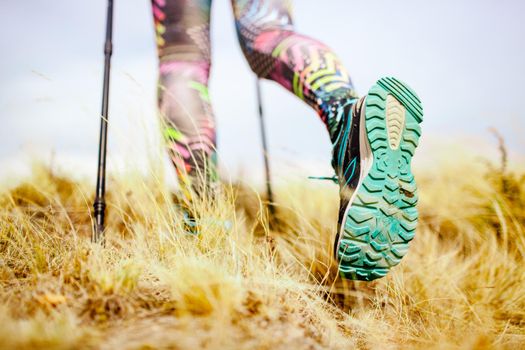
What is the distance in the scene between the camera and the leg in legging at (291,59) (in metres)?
1.17

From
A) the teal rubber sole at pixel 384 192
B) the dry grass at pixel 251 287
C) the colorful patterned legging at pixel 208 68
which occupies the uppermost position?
the colorful patterned legging at pixel 208 68

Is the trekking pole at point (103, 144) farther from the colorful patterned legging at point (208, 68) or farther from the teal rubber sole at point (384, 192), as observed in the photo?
the teal rubber sole at point (384, 192)

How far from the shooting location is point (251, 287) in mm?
835

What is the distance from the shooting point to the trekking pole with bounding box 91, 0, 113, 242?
1271mm

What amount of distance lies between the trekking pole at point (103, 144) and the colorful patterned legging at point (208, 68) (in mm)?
226

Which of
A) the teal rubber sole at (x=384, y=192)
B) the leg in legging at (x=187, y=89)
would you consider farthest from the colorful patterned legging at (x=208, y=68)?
the teal rubber sole at (x=384, y=192)

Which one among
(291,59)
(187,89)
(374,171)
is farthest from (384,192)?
(187,89)

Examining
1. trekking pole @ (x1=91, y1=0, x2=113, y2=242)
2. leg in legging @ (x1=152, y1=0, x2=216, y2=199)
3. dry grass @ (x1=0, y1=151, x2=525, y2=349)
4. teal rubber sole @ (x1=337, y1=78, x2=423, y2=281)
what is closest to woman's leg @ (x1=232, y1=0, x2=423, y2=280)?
teal rubber sole @ (x1=337, y1=78, x2=423, y2=281)

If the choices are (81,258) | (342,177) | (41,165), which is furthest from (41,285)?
(41,165)

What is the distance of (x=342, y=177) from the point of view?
109cm

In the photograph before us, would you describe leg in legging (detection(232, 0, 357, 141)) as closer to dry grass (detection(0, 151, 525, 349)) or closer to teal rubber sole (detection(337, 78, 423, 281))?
teal rubber sole (detection(337, 78, 423, 281))

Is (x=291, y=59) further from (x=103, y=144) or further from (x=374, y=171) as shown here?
(x=103, y=144)

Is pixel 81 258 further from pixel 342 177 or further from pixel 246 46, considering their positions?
pixel 246 46

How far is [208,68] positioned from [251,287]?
2.66ft
